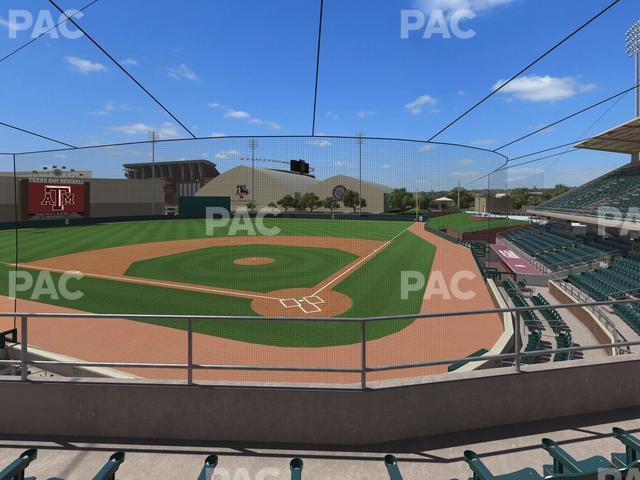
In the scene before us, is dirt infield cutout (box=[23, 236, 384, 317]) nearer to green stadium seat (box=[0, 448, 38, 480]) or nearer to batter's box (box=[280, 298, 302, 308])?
batter's box (box=[280, 298, 302, 308])

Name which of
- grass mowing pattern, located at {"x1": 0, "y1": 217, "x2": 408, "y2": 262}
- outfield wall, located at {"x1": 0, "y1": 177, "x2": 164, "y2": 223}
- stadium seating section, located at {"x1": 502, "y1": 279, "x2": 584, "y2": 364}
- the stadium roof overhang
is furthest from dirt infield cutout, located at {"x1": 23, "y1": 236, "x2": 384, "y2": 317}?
outfield wall, located at {"x1": 0, "y1": 177, "x2": 164, "y2": 223}

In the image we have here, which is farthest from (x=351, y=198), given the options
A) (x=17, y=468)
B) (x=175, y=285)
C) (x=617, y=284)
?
(x=17, y=468)

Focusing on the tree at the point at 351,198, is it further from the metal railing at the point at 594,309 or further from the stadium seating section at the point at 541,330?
the metal railing at the point at 594,309

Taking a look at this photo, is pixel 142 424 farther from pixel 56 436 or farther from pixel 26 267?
pixel 26 267

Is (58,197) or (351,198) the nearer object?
(58,197)

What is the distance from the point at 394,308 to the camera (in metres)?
12.7

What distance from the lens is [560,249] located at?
26172 mm

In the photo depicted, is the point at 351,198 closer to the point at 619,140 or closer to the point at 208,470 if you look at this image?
the point at 619,140

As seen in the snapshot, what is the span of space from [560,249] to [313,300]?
21527 mm

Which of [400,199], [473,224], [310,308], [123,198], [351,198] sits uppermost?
[400,199]

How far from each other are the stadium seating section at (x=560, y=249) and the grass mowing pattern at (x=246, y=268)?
13118 mm

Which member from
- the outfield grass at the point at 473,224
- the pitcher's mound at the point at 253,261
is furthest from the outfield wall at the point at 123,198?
the outfield grass at the point at 473,224

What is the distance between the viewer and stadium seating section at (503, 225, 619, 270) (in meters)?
21.4

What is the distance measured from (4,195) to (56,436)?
48135mm
